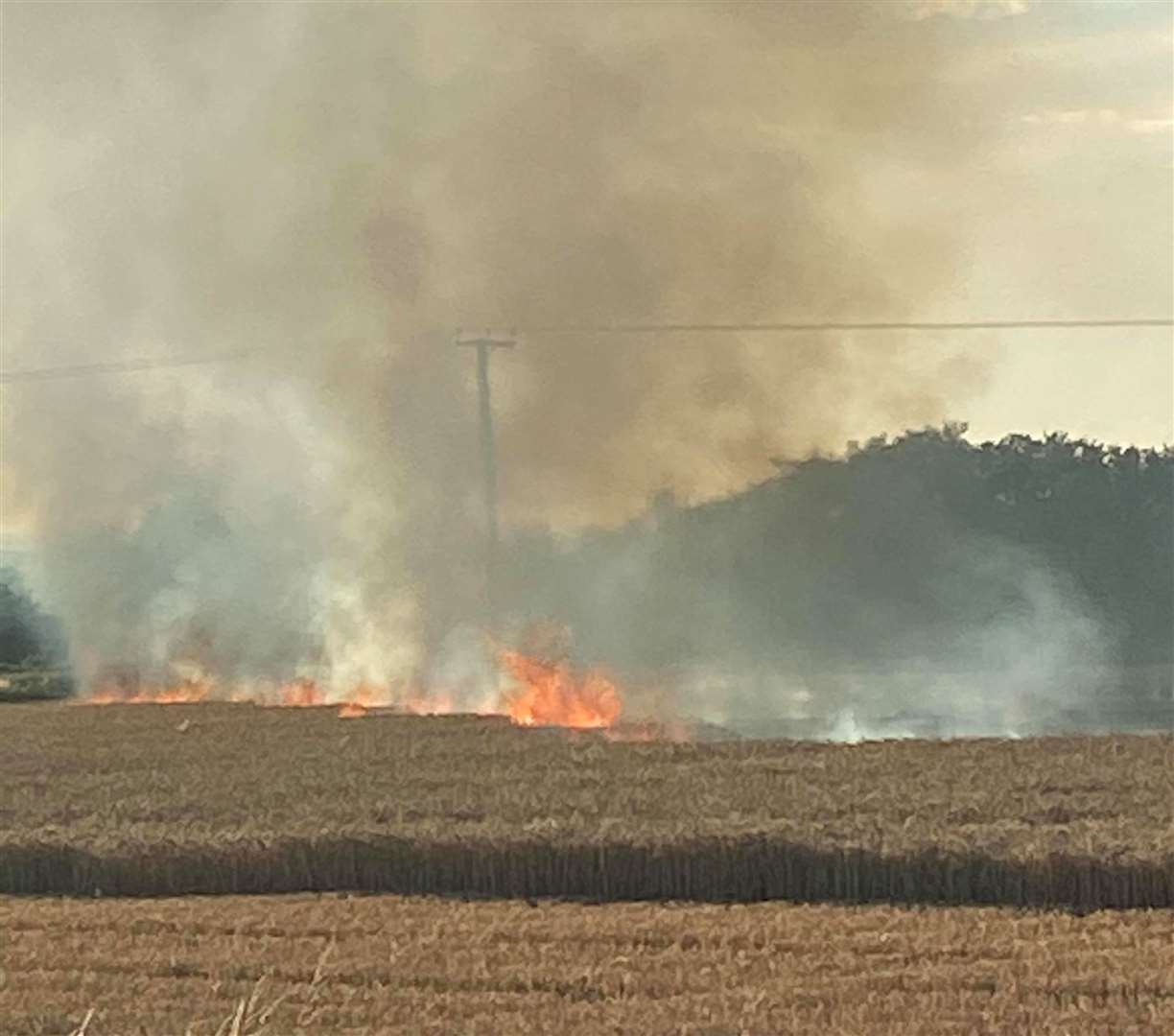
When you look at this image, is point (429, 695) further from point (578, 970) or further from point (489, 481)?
point (578, 970)

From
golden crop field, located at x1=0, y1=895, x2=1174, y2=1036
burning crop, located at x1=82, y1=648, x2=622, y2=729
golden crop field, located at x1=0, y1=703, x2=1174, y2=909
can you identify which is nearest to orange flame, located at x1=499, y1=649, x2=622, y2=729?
burning crop, located at x1=82, y1=648, x2=622, y2=729

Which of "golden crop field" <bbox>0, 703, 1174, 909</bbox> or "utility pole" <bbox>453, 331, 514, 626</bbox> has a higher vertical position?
"utility pole" <bbox>453, 331, 514, 626</bbox>

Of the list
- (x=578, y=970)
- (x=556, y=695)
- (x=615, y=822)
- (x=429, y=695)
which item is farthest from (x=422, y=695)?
(x=578, y=970)

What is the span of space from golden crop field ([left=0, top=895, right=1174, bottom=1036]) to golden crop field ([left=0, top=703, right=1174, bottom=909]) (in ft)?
2.02

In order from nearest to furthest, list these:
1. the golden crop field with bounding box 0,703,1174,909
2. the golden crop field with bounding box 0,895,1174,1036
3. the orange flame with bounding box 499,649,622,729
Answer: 1. the golden crop field with bounding box 0,895,1174,1036
2. the golden crop field with bounding box 0,703,1174,909
3. the orange flame with bounding box 499,649,622,729

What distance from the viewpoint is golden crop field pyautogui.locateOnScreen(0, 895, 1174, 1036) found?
11.3 m

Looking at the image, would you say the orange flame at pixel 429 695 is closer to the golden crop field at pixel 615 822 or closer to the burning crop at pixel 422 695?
the burning crop at pixel 422 695

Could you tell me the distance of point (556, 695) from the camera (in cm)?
2836

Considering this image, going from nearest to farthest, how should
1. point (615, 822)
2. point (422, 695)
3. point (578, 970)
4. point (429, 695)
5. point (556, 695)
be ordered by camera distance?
point (578, 970) → point (615, 822) → point (556, 695) → point (429, 695) → point (422, 695)

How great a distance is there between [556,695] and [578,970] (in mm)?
15842

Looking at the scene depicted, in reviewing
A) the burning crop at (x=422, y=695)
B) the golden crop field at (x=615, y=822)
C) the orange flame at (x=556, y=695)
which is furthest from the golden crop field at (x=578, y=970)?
the orange flame at (x=556, y=695)

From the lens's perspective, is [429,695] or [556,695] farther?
[429,695]

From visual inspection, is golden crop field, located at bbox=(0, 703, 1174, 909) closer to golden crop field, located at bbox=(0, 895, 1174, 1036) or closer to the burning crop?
golden crop field, located at bbox=(0, 895, 1174, 1036)

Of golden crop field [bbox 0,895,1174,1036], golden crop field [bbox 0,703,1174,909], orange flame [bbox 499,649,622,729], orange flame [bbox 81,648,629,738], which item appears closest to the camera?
golden crop field [bbox 0,895,1174,1036]
